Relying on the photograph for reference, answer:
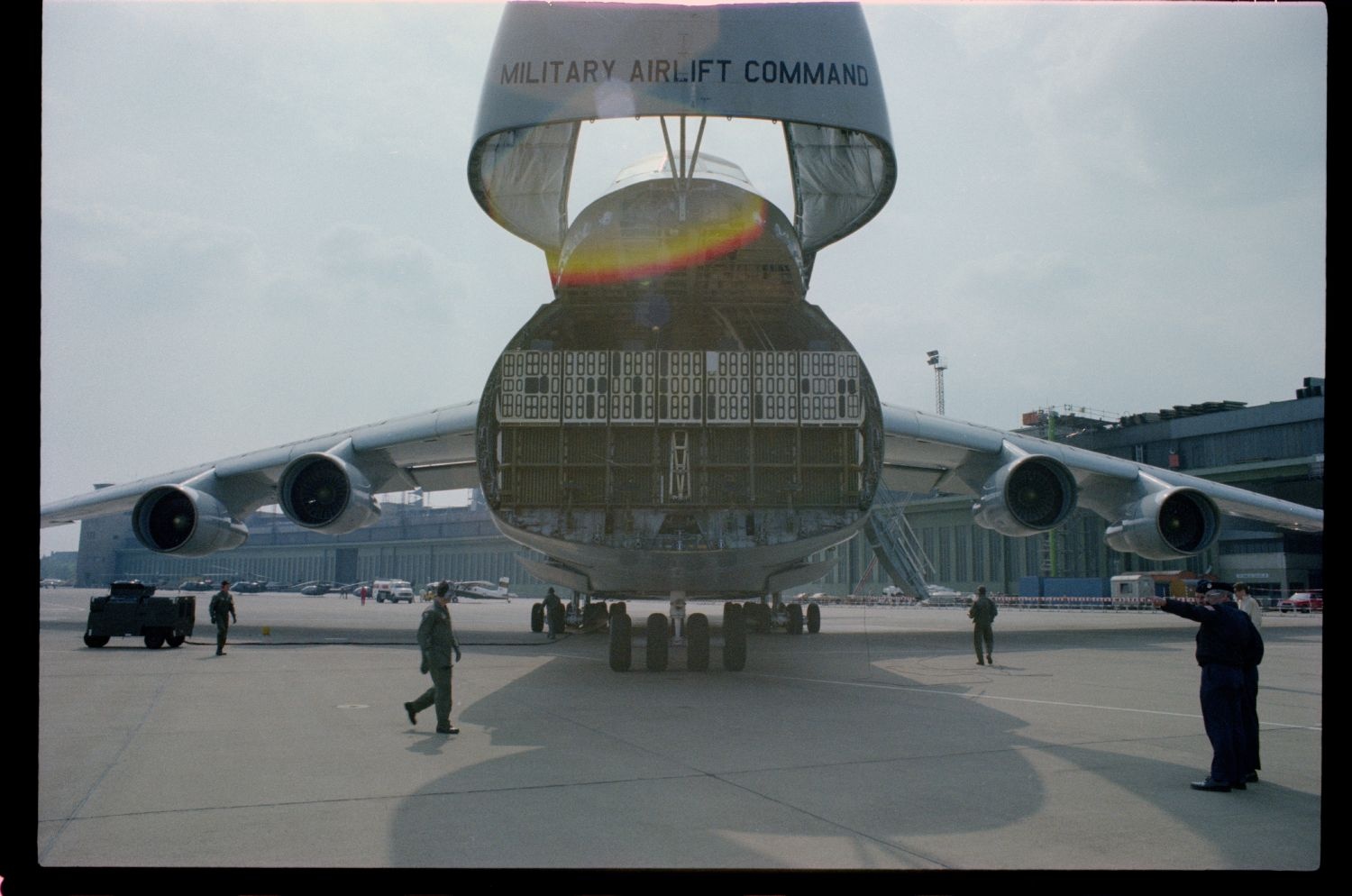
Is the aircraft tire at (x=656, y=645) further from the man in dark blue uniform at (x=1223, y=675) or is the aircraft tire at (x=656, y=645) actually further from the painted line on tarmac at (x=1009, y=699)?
the man in dark blue uniform at (x=1223, y=675)

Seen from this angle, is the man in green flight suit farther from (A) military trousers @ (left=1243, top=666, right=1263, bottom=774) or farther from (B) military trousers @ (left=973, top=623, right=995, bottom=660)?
(B) military trousers @ (left=973, top=623, right=995, bottom=660)

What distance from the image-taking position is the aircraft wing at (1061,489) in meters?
14.9

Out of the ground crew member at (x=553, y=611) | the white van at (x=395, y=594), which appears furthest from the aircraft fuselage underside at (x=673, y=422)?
the white van at (x=395, y=594)

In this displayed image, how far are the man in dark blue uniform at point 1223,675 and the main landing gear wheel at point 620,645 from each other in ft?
22.6

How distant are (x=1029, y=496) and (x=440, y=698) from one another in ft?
35.1

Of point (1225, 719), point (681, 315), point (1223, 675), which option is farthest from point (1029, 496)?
point (1225, 719)

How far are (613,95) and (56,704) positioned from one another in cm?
782

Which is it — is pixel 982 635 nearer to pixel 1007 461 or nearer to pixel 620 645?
pixel 1007 461

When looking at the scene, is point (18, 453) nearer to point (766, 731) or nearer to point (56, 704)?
point (766, 731)

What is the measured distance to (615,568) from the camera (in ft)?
36.3

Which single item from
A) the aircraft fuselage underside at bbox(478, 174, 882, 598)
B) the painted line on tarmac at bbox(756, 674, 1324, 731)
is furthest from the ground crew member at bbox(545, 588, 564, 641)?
the painted line on tarmac at bbox(756, 674, 1324, 731)

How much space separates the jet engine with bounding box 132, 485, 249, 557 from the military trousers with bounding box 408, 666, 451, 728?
35.1 ft

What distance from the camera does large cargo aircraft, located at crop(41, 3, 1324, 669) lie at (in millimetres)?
6566

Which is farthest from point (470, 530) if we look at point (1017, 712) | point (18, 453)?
point (18, 453)
